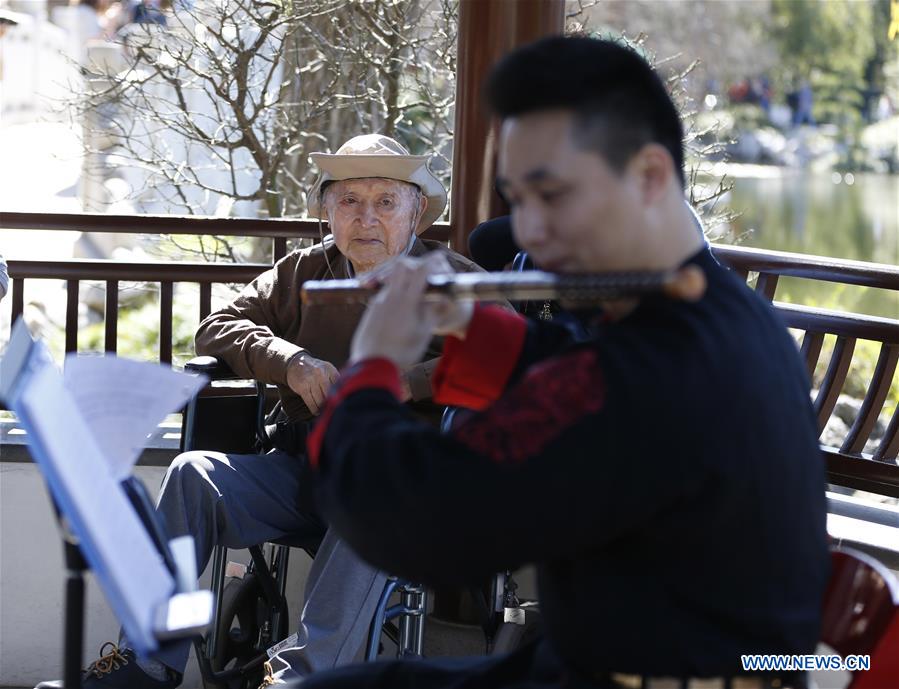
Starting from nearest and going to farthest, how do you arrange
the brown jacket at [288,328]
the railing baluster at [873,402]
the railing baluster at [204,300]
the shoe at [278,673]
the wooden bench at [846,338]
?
the shoe at [278,673] → the brown jacket at [288,328] → the wooden bench at [846,338] → the railing baluster at [873,402] → the railing baluster at [204,300]

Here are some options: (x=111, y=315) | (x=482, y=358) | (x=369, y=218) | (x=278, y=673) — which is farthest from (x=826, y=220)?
(x=482, y=358)

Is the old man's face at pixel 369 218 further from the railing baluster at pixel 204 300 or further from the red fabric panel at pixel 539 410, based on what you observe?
the red fabric panel at pixel 539 410

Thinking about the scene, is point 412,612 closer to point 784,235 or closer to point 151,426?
point 151,426

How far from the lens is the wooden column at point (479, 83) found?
372cm

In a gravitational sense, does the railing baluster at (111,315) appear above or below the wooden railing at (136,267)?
below

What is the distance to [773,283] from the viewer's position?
3.64 m

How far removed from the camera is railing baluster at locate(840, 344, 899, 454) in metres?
3.50

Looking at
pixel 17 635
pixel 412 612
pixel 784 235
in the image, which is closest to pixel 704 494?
pixel 412 612

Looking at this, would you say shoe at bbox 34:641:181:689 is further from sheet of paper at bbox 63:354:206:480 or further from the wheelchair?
sheet of paper at bbox 63:354:206:480

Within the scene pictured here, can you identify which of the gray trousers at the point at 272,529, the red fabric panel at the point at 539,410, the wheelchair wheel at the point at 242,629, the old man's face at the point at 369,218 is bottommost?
the wheelchair wheel at the point at 242,629

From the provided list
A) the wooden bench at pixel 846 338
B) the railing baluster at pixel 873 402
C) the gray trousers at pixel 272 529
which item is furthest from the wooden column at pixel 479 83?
the railing baluster at pixel 873 402

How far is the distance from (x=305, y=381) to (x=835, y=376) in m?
1.57

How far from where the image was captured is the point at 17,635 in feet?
12.0

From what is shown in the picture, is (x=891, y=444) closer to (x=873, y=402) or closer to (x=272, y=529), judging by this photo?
(x=873, y=402)
